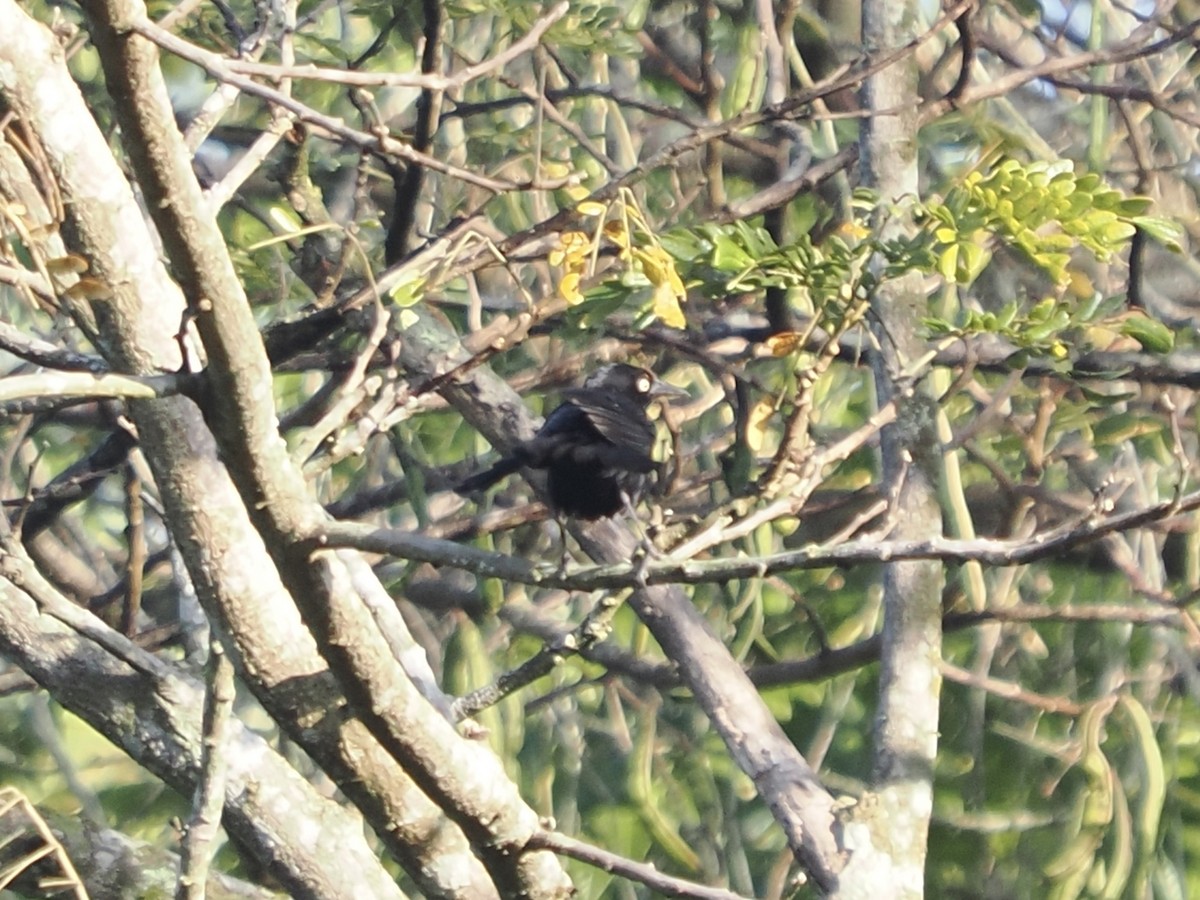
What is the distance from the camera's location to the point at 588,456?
3500mm

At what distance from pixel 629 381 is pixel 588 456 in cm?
67

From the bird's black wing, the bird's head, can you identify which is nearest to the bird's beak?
the bird's head

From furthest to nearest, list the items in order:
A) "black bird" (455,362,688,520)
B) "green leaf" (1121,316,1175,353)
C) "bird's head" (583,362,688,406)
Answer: "bird's head" (583,362,688,406) → "black bird" (455,362,688,520) → "green leaf" (1121,316,1175,353)

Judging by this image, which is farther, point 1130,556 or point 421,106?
point 1130,556

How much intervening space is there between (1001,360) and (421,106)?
1463 mm

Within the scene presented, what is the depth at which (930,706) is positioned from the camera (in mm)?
3467

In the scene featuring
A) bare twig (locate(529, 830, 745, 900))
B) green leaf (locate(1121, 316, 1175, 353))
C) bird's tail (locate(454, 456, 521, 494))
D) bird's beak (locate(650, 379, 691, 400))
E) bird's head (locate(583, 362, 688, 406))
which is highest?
green leaf (locate(1121, 316, 1175, 353))

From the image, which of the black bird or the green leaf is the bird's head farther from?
the green leaf

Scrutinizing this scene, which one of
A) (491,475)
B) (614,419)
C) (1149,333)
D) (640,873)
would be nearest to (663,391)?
(614,419)

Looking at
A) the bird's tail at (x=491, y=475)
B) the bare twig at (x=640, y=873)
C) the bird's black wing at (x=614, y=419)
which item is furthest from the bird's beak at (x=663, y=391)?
the bare twig at (x=640, y=873)

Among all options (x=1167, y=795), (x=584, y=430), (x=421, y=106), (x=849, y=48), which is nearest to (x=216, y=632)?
(x=584, y=430)

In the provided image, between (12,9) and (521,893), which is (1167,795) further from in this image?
(12,9)

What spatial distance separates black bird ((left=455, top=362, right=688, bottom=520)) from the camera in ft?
11.4

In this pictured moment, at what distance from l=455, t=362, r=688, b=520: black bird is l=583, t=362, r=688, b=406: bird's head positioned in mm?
384
